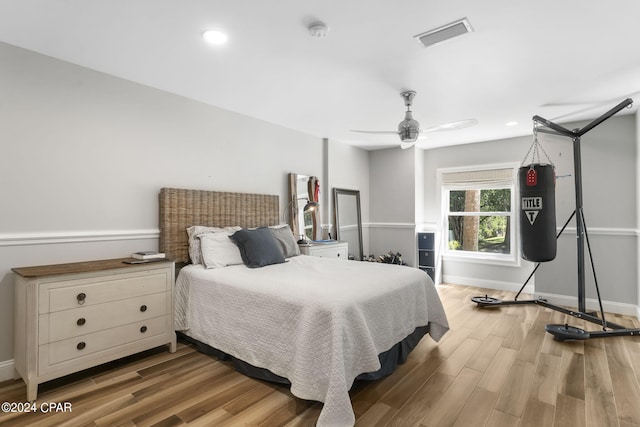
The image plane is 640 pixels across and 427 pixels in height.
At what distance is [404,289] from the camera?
100 inches

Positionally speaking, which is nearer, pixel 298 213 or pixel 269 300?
pixel 269 300

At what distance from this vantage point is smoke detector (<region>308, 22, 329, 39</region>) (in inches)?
82.0

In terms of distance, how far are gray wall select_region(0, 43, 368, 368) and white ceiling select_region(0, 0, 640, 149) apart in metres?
0.18

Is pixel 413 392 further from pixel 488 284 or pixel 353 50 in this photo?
pixel 488 284

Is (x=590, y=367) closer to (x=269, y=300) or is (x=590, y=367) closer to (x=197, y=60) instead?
(x=269, y=300)

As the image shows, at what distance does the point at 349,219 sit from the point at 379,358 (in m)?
3.41

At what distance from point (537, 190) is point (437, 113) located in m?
1.36

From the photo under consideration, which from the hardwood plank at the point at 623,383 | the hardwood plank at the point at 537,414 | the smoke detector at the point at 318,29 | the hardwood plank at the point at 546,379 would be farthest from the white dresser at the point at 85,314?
the hardwood plank at the point at 623,383

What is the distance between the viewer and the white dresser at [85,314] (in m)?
2.09

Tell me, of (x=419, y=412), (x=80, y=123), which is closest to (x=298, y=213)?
(x=80, y=123)

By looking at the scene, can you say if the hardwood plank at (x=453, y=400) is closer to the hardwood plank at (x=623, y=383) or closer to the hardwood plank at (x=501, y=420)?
the hardwood plank at (x=501, y=420)

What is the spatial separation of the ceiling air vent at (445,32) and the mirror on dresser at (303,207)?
2.53 m

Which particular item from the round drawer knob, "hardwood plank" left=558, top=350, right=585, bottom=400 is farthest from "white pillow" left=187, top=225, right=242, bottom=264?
"hardwood plank" left=558, top=350, right=585, bottom=400

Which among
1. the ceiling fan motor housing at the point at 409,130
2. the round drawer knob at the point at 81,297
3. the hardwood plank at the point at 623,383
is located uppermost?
the ceiling fan motor housing at the point at 409,130
